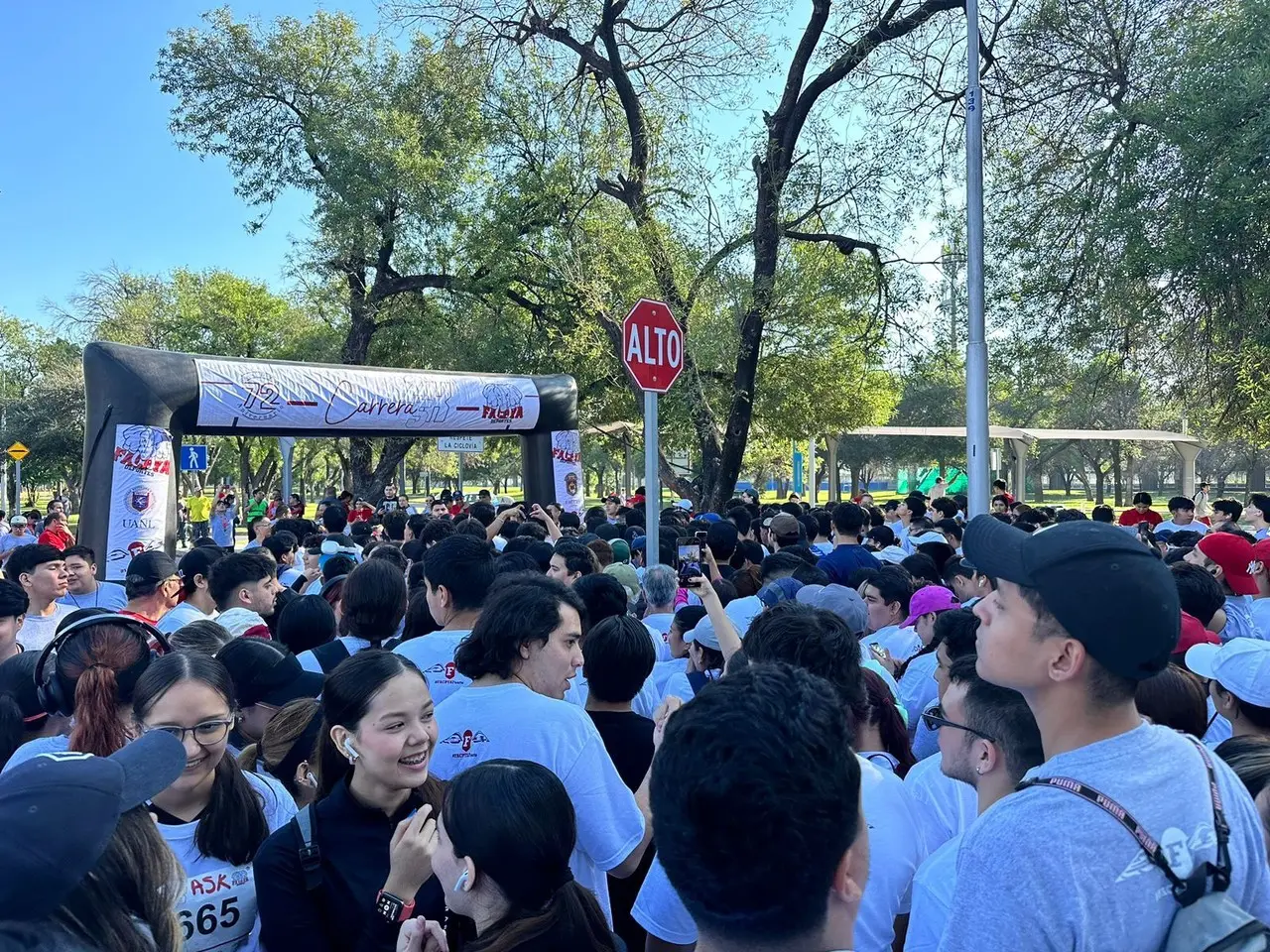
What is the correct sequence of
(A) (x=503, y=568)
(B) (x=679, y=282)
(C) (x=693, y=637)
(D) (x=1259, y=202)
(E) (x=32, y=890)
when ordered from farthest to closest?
1. (B) (x=679, y=282)
2. (D) (x=1259, y=202)
3. (A) (x=503, y=568)
4. (C) (x=693, y=637)
5. (E) (x=32, y=890)

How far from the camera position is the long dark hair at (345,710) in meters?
2.69

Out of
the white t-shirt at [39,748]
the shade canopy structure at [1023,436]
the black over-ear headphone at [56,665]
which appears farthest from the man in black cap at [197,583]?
the shade canopy structure at [1023,436]

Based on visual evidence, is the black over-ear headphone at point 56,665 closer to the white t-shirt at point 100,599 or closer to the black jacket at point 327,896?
the black jacket at point 327,896

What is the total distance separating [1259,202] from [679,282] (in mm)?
8549

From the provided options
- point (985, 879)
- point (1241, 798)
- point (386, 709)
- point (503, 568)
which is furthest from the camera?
point (503, 568)

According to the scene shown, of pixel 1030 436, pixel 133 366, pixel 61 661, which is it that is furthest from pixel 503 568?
pixel 1030 436

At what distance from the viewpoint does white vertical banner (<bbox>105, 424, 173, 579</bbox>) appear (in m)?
11.2

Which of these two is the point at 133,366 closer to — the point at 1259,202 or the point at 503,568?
the point at 503,568

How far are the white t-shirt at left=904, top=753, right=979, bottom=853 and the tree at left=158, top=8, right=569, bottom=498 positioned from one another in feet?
62.5

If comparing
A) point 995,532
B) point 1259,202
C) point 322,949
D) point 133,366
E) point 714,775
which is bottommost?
point 322,949

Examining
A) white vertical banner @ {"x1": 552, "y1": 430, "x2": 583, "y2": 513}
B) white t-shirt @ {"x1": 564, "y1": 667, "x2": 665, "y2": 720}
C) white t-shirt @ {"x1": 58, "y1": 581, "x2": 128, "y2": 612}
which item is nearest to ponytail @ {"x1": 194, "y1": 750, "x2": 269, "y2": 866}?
white t-shirt @ {"x1": 564, "y1": 667, "x2": 665, "y2": 720}

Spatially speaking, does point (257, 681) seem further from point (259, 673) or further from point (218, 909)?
point (218, 909)

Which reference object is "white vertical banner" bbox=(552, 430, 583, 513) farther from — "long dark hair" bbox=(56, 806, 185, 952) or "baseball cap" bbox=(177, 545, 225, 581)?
"long dark hair" bbox=(56, 806, 185, 952)

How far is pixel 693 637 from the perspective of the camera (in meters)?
4.53
